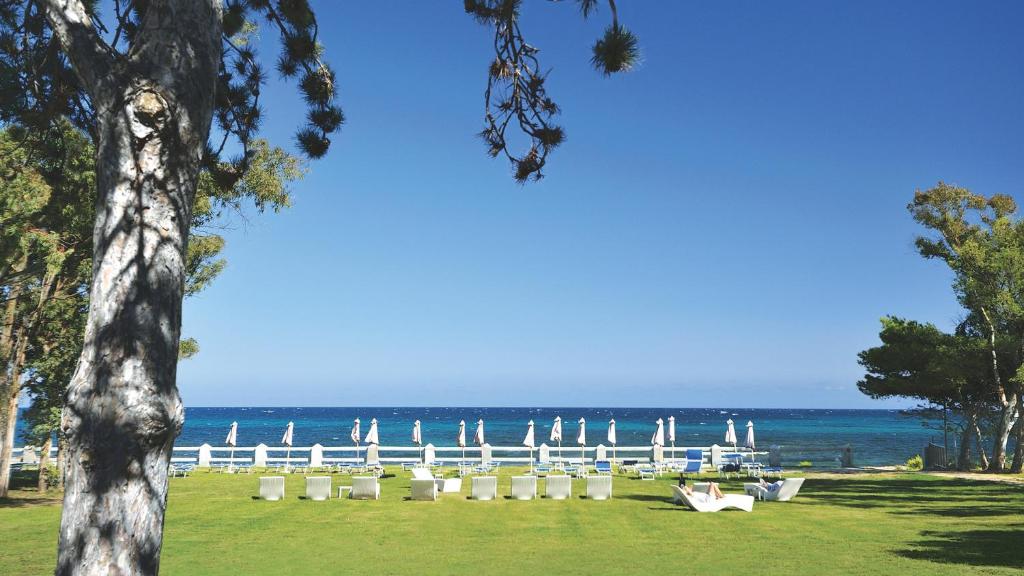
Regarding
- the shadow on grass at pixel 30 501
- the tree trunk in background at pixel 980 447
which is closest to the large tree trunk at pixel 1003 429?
the tree trunk in background at pixel 980 447

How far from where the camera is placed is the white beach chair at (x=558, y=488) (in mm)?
18234

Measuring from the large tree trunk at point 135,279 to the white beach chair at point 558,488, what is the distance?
15.6 meters

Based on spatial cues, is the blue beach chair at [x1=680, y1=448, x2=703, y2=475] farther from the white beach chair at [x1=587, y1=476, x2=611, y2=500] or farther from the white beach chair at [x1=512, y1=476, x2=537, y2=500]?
the white beach chair at [x1=512, y1=476, x2=537, y2=500]

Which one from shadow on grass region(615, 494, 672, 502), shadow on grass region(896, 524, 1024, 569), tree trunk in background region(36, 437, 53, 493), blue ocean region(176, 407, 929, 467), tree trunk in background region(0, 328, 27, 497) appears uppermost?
tree trunk in background region(0, 328, 27, 497)

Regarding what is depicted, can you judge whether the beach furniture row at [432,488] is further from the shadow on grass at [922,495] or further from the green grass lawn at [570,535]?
the shadow on grass at [922,495]

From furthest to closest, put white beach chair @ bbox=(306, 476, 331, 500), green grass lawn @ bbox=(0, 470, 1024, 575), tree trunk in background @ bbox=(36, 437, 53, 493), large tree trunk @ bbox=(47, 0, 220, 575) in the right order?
tree trunk in background @ bbox=(36, 437, 53, 493) → white beach chair @ bbox=(306, 476, 331, 500) → green grass lawn @ bbox=(0, 470, 1024, 575) → large tree trunk @ bbox=(47, 0, 220, 575)

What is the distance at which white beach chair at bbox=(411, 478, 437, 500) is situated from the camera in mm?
17922

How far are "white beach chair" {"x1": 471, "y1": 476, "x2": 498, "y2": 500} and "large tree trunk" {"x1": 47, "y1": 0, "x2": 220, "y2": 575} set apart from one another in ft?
49.0

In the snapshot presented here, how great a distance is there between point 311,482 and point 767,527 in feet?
34.6

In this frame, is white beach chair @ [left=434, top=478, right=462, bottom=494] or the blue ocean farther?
the blue ocean

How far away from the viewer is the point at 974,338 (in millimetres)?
27031

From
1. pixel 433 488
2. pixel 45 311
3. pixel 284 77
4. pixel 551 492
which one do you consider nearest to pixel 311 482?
pixel 433 488

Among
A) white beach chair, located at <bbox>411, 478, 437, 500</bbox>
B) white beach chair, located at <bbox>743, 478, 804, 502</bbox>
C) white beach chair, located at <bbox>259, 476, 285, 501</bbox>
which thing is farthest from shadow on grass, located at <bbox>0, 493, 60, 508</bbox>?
white beach chair, located at <bbox>743, 478, 804, 502</bbox>

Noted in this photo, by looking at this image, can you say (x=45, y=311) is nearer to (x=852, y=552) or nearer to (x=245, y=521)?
(x=245, y=521)
